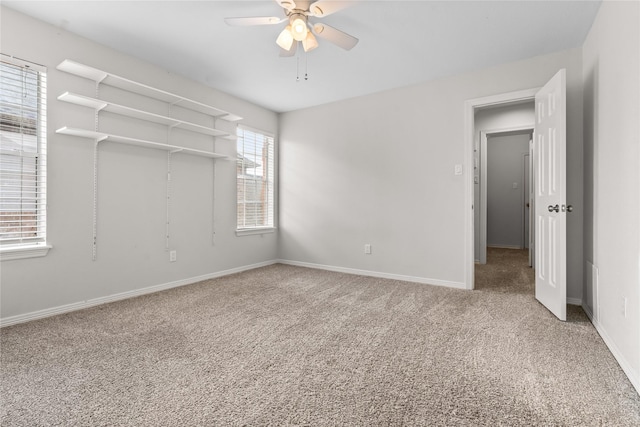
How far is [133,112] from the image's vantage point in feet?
9.77

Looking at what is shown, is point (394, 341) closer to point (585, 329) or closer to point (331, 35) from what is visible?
point (585, 329)

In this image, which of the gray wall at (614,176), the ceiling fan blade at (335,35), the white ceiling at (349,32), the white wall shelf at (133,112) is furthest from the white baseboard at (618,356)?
the white wall shelf at (133,112)

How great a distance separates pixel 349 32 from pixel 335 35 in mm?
536

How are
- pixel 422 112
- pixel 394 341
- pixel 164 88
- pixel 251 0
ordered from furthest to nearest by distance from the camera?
pixel 422 112
pixel 164 88
pixel 251 0
pixel 394 341

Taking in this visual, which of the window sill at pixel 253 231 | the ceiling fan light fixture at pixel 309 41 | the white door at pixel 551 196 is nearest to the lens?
the ceiling fan light fixture at pixel 309 41

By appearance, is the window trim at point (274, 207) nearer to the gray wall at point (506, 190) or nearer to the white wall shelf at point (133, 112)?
the white wall shelf at point (133, 112)

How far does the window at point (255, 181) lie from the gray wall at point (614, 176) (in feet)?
12.2

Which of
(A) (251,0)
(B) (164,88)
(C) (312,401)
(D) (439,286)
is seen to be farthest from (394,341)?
(B) (164,88)

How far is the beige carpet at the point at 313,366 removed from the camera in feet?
4.53

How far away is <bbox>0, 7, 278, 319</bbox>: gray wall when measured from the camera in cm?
253

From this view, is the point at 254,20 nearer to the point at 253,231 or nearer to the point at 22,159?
the point at 22,159

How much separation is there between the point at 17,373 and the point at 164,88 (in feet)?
9.10

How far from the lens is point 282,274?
417 centimetres

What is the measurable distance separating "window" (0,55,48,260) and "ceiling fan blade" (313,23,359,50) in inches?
89.5
